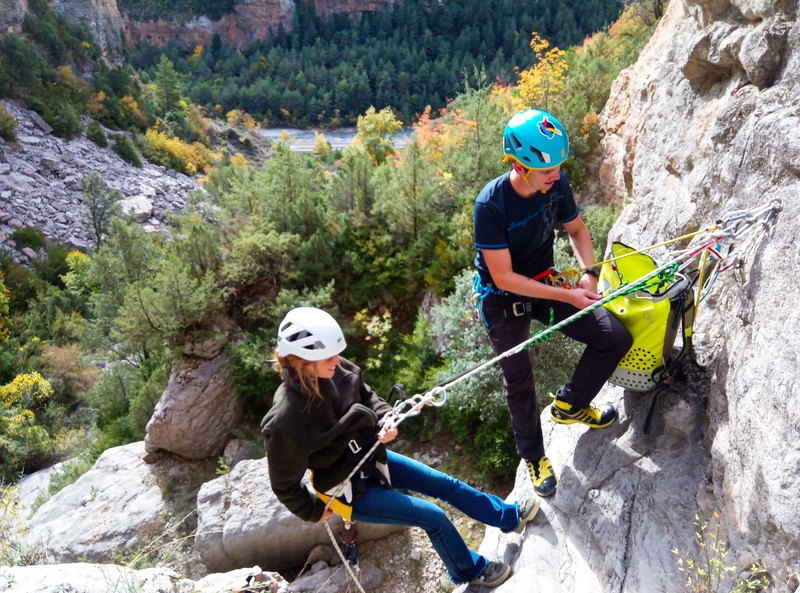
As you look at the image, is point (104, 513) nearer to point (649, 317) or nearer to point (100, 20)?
point (649, 317)

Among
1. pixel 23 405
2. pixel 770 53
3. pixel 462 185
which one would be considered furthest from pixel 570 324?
pixel 23 405

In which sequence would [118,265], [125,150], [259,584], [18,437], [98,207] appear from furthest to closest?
1. [125,150]
2. [98,207]
3. [18,437]
4. [118,265]
5. [259,584]

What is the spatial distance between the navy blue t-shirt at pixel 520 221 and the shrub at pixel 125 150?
49034mm

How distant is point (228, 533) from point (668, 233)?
15.6ft

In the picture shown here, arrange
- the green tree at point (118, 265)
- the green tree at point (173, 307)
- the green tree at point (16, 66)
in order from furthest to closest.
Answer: the green tree at point (16, 66), the green tree at point (118, 265), the green tree at point (173, 307)

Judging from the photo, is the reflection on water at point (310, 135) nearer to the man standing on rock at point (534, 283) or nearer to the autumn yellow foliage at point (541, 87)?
the autumn yellow foliage at point (541, 87)

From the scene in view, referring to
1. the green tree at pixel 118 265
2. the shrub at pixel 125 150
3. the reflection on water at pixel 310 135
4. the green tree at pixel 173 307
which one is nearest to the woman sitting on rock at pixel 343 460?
the green tree at pixel 173 307

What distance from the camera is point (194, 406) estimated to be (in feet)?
28.2

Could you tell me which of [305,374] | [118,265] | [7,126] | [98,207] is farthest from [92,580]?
[7,126]

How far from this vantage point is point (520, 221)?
336cm

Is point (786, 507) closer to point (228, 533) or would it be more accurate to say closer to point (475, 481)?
point (475, 481)

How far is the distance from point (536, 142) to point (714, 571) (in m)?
2.37

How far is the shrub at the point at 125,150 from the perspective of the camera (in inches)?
1804

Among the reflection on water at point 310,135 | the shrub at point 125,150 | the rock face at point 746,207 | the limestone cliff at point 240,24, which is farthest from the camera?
the limestone cliff at point 240,24
